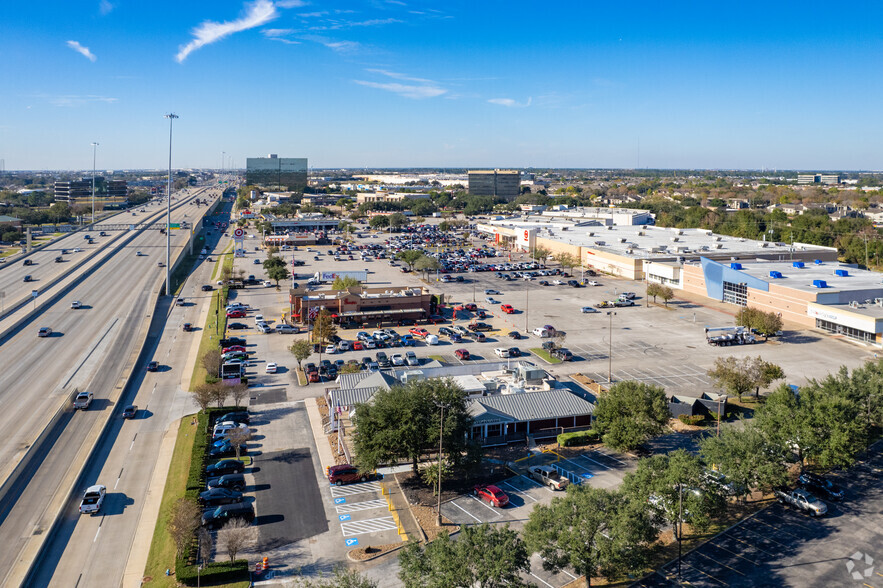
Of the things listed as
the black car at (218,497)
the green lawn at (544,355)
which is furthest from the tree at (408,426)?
the green lawn at (544,355)

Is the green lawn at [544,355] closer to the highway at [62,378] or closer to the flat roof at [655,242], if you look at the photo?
the highway at [62,378]

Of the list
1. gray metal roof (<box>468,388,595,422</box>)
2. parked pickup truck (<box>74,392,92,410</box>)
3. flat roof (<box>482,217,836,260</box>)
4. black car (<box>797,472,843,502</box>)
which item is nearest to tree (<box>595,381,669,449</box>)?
gray metal roof (<box>468,388,595,422</box>)

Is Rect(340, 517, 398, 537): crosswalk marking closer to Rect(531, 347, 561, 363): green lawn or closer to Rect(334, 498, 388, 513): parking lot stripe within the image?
Rect(334, 498, 388, 513): parking lot stripe

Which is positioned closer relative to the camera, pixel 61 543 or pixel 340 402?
pixel 61 543

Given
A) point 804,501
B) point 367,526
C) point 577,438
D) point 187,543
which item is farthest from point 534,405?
point 187,543

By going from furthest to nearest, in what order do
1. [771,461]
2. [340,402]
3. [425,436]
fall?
[340,402] < [425,436] < [771,461]

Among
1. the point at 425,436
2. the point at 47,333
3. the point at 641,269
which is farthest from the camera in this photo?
→ the point at 641,269

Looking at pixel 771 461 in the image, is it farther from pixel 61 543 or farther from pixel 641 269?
pixel 641 269

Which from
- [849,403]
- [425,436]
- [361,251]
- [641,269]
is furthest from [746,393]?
[361,251]

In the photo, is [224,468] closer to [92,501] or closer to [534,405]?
[92,501]
